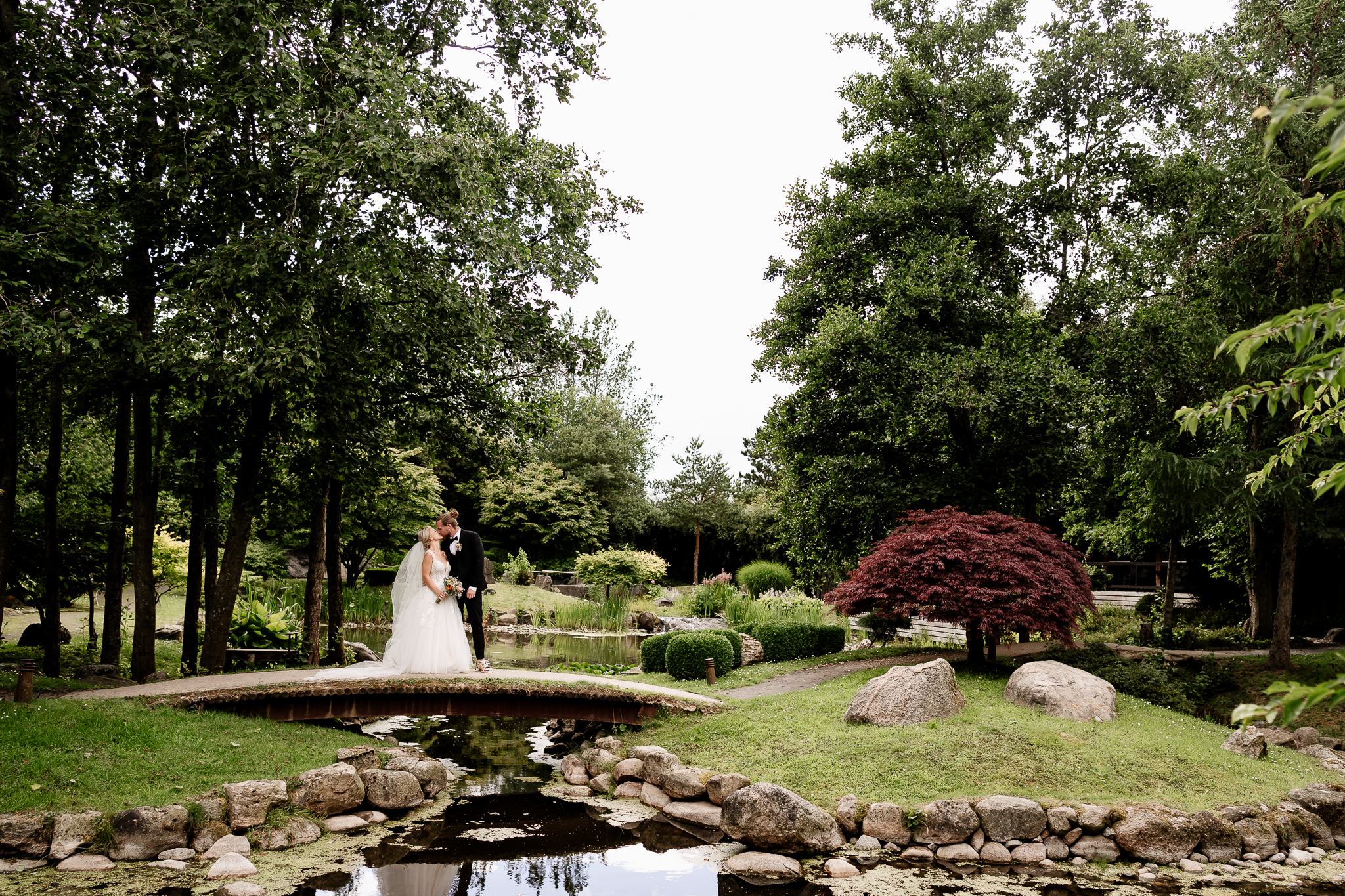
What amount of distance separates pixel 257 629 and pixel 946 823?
34.9ft

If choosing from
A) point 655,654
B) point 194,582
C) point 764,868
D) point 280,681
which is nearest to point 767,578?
point 655,654

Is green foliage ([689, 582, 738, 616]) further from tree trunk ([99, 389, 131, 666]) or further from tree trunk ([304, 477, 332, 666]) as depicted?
tree trunk ([99, 389, 131, 666])

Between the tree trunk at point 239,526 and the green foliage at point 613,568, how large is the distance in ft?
55.1

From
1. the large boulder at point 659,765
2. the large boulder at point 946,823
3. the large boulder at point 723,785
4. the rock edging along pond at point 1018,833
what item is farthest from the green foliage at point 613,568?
the large boulder at point 946,823

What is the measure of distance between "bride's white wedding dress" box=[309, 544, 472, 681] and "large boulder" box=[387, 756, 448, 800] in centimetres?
181

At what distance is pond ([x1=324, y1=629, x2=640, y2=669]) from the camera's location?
1686 cm

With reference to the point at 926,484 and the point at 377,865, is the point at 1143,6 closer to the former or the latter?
the point at 926,484

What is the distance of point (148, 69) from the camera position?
9164mm

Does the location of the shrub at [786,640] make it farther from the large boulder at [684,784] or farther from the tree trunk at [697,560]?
the tree trunk at [697,560]

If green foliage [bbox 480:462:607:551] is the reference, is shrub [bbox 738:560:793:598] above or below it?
below

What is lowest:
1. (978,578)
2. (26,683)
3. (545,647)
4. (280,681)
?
(545,647)

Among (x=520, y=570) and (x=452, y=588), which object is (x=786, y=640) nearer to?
(x=452, y=588)

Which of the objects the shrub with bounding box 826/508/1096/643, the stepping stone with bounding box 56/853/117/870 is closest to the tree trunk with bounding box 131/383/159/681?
the stepping stone with bounding box 56/853/117/870

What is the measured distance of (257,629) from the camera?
13.4 metres
